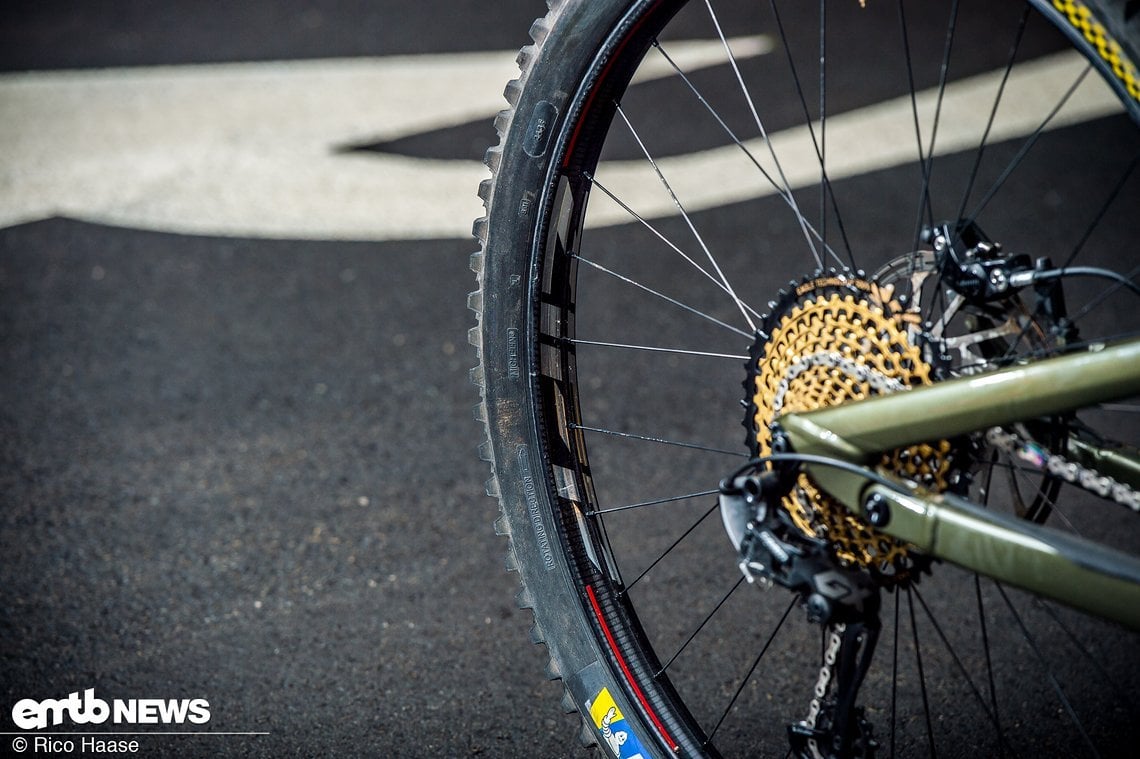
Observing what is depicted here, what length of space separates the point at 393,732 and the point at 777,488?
2.93 ft

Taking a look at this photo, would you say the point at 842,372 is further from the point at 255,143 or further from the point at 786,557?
the point at 255,143

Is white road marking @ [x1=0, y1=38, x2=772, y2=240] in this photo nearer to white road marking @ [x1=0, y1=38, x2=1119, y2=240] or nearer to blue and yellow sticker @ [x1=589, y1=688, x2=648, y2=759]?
white road marking @ [x1=0, y1=38, x2=1119, y2=240]

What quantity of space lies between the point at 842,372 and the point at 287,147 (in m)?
3.18

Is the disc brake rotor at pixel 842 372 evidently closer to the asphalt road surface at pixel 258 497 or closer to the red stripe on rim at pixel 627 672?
the red stripe on rim at pixel 627 672

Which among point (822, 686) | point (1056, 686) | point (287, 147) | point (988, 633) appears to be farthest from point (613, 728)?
point (287, 147)

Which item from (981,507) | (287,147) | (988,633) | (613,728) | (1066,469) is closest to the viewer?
(981,507)

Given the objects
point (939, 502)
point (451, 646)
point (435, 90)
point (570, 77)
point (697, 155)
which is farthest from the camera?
point (435, 90)

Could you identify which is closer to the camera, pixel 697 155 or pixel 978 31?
pixel 697 155

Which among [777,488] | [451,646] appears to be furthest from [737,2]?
[777,488]

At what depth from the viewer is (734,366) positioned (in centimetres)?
307

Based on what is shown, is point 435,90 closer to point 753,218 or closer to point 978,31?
point 753,218

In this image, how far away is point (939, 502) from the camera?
4.06ft

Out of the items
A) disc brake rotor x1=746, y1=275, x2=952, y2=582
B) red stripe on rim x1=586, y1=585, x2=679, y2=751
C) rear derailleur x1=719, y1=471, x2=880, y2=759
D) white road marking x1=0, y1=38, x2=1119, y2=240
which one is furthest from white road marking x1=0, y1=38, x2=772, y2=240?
rear derailleur x1=719, y1=471, x2=880, y2=759

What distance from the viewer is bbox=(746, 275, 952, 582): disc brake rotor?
1368 mm
